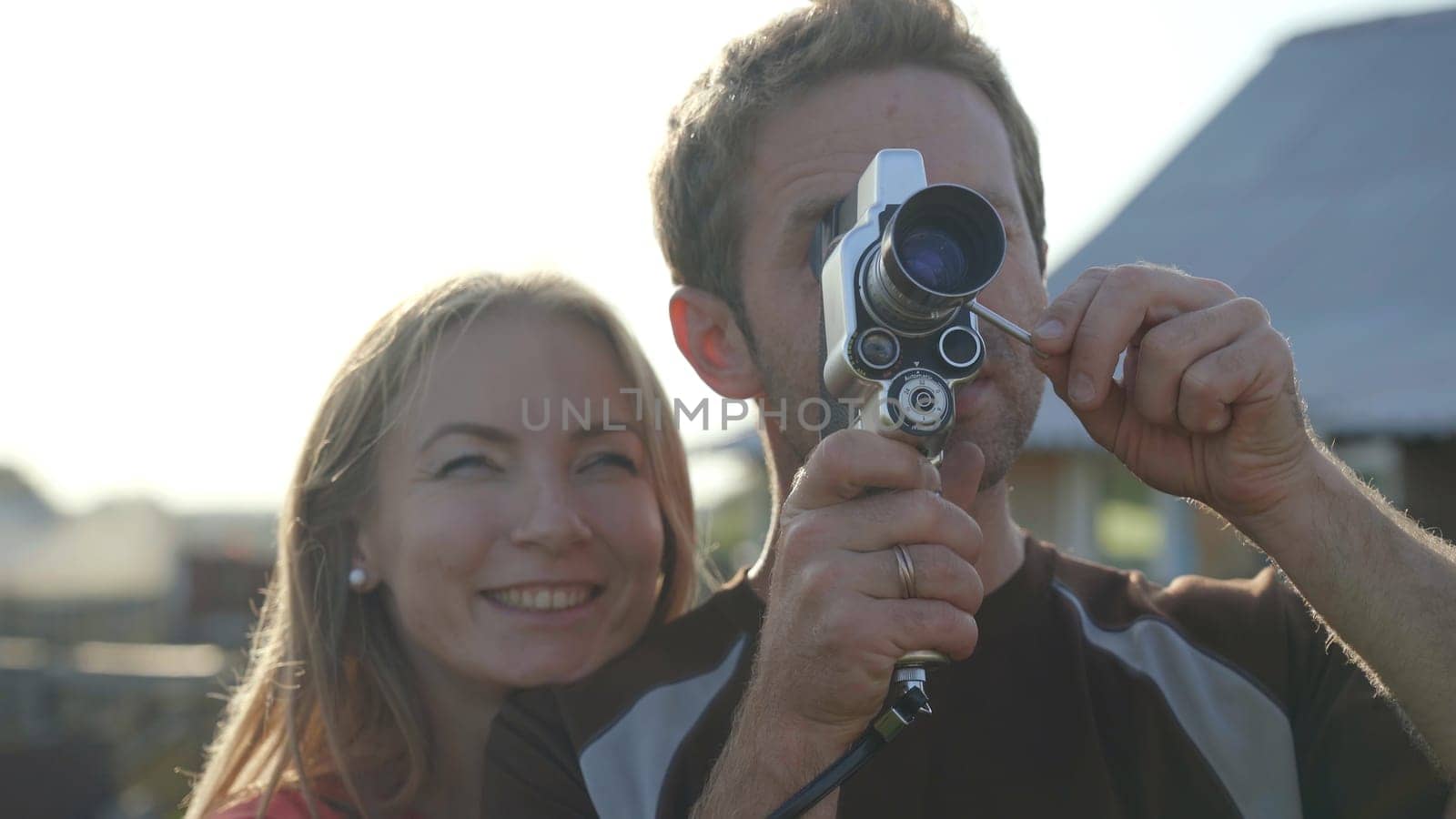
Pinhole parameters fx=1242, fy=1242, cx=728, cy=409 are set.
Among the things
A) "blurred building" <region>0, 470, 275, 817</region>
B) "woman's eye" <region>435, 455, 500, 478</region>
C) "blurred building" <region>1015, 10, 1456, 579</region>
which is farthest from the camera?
"blurred building" <region>1015, 10, 1456, 579</region>

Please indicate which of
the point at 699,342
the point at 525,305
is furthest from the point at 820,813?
the point at 525,305

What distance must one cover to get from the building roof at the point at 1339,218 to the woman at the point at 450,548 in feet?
18.3

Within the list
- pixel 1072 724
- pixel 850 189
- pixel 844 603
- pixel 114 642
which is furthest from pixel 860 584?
pixel 114 642

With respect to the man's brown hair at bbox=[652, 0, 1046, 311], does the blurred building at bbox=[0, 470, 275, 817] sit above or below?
below

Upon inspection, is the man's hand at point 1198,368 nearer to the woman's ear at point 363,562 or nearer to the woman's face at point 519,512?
the woman's face at point 519,512

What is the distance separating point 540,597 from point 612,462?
356 millimetres

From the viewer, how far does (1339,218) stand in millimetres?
9125

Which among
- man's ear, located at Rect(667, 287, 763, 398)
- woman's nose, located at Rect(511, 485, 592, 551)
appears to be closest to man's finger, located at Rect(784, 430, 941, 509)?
man's ear, located at Rect(667, 287, 763, 398)

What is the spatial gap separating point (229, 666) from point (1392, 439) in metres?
7.08

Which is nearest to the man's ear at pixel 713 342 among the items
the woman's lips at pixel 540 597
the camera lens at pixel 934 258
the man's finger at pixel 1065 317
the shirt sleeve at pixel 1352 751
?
the woman's lips at pixel 540 597

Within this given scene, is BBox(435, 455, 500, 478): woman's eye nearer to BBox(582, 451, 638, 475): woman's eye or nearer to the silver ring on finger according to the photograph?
BBox(582, 451, 638, 475): woman's eye

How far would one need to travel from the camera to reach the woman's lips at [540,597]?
8.87 feet

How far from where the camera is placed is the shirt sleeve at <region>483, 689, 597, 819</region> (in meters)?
2.12

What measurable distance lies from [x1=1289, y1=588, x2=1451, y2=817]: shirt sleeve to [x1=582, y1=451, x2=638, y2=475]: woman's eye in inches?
56.9
